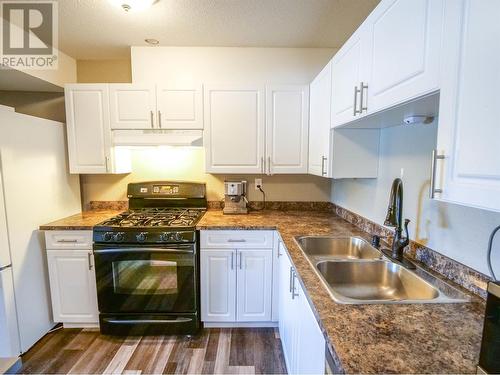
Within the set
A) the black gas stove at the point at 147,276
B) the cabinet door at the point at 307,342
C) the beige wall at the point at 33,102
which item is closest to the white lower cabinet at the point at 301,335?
the cabinet door at the point at 307,342

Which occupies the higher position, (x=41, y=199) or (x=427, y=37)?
(x=427, y=37)

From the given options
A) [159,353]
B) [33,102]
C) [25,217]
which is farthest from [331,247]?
[33,102]

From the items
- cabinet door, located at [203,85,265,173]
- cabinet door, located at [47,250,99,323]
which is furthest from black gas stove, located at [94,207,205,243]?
cabinet door, located at [203,85,265,173]

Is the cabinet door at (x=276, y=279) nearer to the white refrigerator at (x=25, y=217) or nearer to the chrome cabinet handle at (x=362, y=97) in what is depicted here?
the chrome cabinet handle at (x=362, y=97)

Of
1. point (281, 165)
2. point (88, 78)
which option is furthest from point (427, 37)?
point (88, 78)

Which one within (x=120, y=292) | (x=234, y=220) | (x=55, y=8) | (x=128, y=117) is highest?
(x=55, y=8)

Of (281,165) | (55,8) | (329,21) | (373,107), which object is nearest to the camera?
(373,107)

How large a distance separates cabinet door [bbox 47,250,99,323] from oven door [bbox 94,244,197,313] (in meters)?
0.14

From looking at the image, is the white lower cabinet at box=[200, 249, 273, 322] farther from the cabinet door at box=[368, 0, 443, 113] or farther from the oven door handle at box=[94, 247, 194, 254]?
the cabinet door at box=[368, 0, 443, 113]

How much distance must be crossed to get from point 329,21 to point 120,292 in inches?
106

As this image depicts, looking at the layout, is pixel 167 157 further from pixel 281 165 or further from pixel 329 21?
pixel 329 21

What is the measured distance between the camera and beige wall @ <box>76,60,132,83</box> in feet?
8.48

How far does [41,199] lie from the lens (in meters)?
2.06

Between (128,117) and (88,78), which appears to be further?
(88,78)
